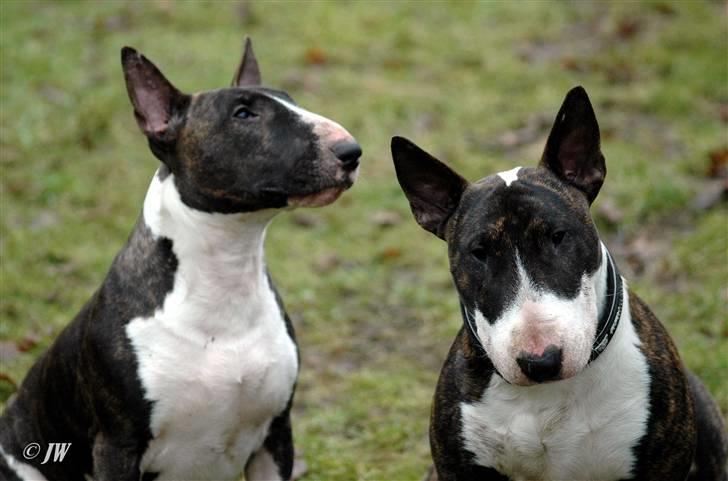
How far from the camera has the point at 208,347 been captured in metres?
3.96

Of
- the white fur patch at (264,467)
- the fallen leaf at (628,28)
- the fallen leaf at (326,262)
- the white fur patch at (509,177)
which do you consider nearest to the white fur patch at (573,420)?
the white fur patch at (509,177)

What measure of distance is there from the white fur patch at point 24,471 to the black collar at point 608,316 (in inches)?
68.5

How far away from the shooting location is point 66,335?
4.34 meters

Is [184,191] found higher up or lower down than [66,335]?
higher up

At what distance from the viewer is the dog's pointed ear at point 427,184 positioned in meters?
3.60

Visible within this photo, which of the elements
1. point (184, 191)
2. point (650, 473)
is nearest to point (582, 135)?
point (650, 473)

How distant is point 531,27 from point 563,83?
125cm

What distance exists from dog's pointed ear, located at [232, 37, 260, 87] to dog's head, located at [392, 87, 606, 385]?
1.12 meters

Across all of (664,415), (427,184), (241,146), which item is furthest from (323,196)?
(664,415)

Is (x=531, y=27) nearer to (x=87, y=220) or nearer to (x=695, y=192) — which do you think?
(x=695, y=192)

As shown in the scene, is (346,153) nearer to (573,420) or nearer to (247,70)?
(247,70)

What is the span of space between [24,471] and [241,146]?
140cm

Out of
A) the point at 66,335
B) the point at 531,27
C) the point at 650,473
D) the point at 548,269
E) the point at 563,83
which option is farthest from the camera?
the point at 531,27

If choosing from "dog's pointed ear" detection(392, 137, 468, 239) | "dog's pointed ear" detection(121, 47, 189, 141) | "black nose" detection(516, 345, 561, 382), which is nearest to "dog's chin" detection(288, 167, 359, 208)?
"dog's pointed ear" detection(392, 137, 468, 239)
